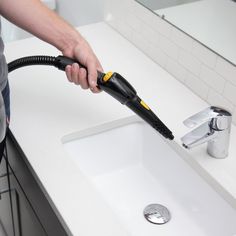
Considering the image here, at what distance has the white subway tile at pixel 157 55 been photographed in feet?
4.30

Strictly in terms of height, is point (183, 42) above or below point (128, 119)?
above

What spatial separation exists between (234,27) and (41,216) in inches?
25.3

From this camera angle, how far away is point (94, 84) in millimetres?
1018

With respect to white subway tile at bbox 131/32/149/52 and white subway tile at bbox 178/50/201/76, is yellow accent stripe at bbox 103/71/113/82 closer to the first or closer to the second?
white subway tile at bbox 178/50/201/76

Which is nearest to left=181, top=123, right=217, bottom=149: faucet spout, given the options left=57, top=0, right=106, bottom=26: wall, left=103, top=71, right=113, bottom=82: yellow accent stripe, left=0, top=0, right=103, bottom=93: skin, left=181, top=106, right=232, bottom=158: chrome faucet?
left=181, top=106, right=232, bottom=158: chrome faucet

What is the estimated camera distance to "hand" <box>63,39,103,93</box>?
1.02 m

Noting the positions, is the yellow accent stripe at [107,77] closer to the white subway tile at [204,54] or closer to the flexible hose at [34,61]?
the flexible hose at [34,61]

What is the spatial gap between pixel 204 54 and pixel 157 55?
210 millimetres

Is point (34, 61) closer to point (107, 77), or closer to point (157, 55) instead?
point (107, 77)

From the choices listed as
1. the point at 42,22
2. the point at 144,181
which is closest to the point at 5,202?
the point at 144,181

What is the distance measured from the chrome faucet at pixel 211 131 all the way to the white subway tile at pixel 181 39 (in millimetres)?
317

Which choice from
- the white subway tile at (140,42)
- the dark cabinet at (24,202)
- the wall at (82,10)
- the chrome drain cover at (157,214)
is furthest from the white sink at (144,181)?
the wall at (82,10)

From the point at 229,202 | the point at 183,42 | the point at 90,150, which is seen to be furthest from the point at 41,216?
the point at 183,42

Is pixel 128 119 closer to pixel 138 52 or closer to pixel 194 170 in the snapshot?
pixel 194 170
